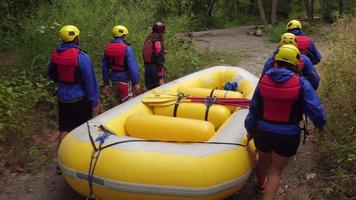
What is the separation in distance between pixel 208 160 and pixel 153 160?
0.45m

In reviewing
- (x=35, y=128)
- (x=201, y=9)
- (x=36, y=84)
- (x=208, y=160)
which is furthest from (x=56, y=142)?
(x=201, y=9)

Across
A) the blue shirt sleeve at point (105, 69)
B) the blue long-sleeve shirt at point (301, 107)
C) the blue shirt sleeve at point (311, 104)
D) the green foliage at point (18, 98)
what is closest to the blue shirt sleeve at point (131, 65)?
the blue shirt sleeve at point (105, 69)

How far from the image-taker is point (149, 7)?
410 inches

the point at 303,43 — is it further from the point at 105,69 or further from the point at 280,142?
the point at 105,69

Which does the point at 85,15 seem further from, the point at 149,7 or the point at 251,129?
the point at 251,129

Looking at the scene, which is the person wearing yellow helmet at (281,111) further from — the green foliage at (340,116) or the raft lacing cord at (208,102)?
the raft lacing cord at (208,102)

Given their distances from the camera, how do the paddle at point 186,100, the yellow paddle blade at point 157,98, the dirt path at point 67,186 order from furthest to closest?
the yellow paddle blade at point 157,98
the paddle at point 186,100
the dirt path at point 67,186

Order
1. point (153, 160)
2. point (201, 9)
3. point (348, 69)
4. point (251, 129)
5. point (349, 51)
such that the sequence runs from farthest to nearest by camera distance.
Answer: point (201, 9), point (349, 51), point (348, 69), point (251, 129), point (153, 160)

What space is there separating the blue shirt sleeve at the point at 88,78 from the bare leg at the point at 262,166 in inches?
70.2

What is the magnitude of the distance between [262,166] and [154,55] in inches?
104

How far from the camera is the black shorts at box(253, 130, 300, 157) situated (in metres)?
3.51

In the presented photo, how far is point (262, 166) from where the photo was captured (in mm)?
3992

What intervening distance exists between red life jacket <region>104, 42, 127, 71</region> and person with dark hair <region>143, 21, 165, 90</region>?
691 mm

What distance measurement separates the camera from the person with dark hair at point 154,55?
5941 mm
